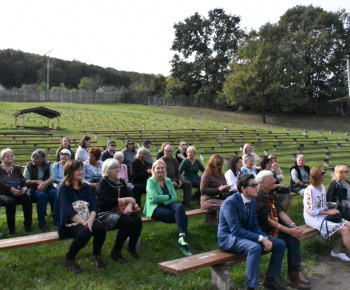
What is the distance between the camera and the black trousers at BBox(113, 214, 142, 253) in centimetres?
514

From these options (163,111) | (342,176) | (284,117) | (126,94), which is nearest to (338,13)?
(284,117)

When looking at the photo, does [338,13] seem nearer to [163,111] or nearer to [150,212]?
[163,111]

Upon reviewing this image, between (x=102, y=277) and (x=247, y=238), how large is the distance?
1.76 m

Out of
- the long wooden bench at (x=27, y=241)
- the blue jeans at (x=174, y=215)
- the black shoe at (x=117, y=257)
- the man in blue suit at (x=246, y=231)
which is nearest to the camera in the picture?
the long wooden bench at (x=27, y=241)

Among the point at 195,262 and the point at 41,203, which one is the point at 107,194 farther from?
the point at 195,262

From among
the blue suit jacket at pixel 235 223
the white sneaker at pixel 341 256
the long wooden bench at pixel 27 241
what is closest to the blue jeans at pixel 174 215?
the blue suit jacket at pixel 235 223

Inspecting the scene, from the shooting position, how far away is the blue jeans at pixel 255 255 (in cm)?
431

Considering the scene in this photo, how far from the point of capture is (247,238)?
181 inches

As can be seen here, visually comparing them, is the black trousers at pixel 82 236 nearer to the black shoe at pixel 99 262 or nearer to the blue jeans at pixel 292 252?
the black shoe at pixel 99 262

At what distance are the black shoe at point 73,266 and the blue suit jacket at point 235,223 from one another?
172 cm

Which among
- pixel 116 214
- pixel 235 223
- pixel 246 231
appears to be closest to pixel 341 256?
pixel 246 231

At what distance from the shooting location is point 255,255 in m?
4.38

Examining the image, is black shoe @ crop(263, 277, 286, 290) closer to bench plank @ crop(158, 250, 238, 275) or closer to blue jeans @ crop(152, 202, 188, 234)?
bench plank @ crop(158, 250, 238, 275)

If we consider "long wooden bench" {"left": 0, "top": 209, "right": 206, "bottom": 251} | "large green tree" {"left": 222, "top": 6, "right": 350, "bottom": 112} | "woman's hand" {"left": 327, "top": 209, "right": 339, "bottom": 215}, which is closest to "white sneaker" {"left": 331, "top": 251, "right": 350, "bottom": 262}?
"woman's hand" {"left": 327, "top": 209, "right": 339, "bottom": 215}
